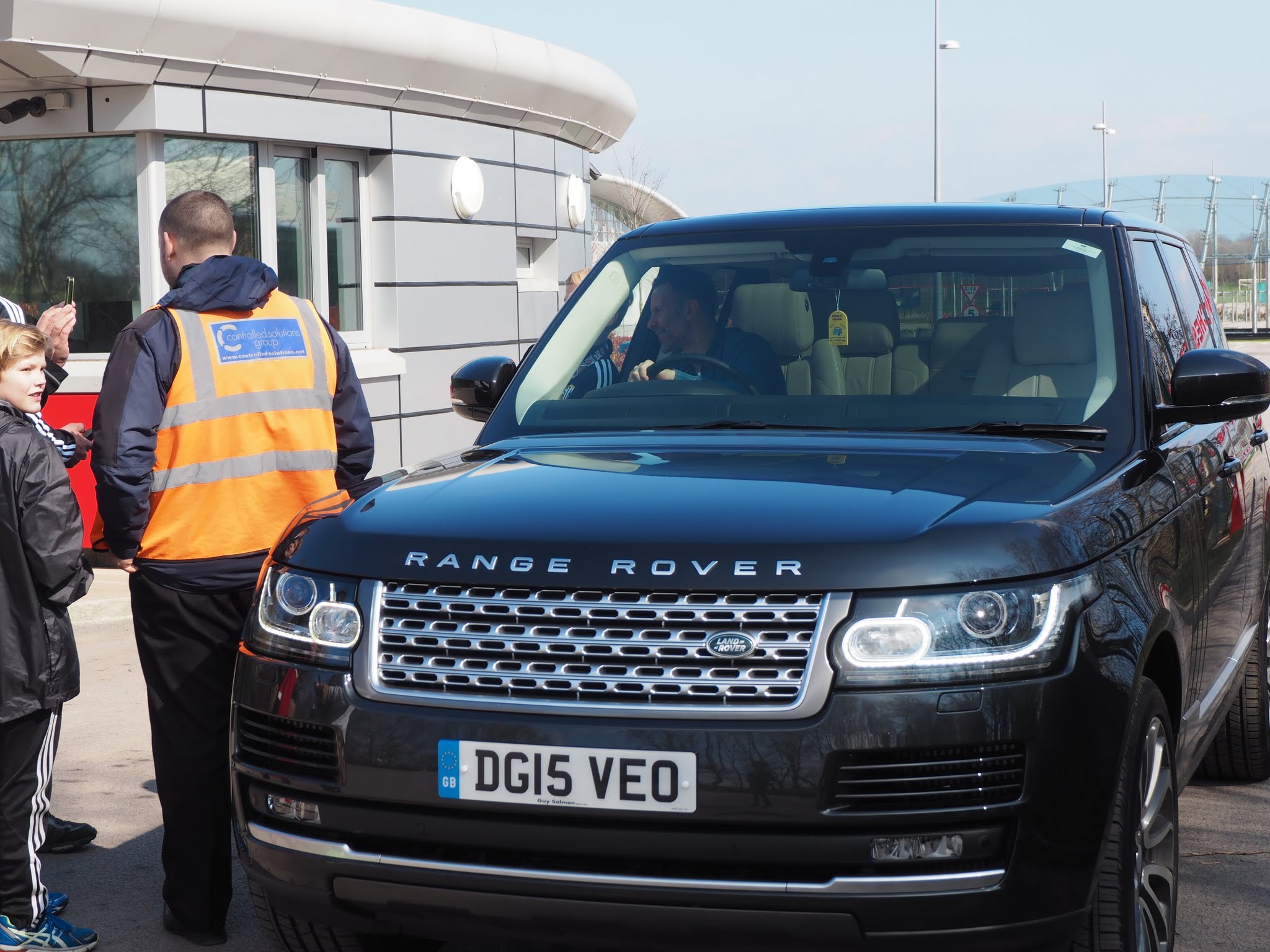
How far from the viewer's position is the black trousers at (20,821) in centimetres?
402

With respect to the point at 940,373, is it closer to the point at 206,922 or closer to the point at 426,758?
the point at 426,758

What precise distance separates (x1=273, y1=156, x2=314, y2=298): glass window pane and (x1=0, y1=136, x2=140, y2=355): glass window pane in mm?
1349

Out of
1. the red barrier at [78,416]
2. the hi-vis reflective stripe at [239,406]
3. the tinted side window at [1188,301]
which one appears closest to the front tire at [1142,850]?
the tinted side window at [1188,301]

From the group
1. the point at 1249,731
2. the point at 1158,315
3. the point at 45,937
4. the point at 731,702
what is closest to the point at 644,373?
the point at 1158,315

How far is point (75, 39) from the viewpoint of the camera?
31.5ft

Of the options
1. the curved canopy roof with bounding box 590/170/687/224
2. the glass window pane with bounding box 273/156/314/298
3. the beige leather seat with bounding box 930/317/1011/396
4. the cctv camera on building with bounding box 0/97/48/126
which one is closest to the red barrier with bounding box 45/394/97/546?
the cctv camera on building with bounding box 0/97/48/126

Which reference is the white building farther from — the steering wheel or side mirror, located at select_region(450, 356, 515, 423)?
the steering wheel

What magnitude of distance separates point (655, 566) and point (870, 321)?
1669 mm

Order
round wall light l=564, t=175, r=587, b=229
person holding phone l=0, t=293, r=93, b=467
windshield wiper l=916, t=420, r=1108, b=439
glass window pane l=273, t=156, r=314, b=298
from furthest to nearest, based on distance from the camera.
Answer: round wall light l=564, t=175, r=587, b=229
glass window pane l=273, t=156, r=314, b=298
person holding phone l=0, t=293, r=93, b=467
windshield wiper l=916, t=420, r=1108, b=439

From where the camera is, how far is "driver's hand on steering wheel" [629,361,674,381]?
14.0 feet

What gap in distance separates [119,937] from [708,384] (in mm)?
2180

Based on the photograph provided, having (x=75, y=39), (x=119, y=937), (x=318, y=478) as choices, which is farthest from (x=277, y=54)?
(x=119, y=937)

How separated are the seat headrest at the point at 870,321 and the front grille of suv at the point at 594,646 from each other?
1.55 m

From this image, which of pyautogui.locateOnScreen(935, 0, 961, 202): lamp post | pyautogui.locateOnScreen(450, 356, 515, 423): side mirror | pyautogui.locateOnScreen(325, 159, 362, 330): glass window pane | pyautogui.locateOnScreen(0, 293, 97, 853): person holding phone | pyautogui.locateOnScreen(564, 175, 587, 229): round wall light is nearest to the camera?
pyautogui.locateOnScreen(450, 356, 515, 423): side mirror
